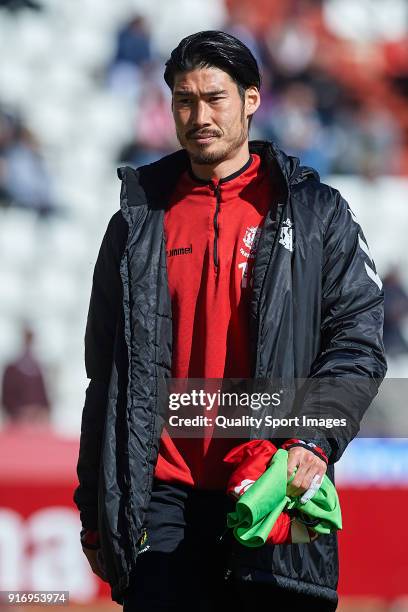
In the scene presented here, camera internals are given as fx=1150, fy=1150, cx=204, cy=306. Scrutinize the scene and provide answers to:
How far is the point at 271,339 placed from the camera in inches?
105

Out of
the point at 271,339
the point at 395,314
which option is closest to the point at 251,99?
the point at 271,339

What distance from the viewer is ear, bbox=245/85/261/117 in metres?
2.99

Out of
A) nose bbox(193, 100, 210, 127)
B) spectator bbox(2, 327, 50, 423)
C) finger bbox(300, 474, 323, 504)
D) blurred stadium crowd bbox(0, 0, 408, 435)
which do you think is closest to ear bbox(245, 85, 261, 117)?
nose bbox(193, 100, 210, 127)

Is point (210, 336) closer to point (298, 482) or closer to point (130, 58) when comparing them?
point (298, 482)

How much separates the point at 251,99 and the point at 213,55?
0.62ft

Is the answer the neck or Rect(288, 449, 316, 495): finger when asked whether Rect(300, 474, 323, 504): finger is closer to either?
Rect(288, 449, 316, 495): finger

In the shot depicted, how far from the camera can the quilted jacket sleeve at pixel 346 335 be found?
2.63 m

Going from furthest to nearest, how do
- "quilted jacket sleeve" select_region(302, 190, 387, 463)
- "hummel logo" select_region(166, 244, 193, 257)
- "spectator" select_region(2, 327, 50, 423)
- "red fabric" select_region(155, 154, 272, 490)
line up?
"spectator" select_region(2, 327, 50, 423), "hummel logo" select_region(166, 244, 193, 257), "red fabric" select_region(155, 154, 272, 490), "quilted jacket sleeve" select_region(302, 190, 387, 463)

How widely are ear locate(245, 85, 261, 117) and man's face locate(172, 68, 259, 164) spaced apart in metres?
0.07

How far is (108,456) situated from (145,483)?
0.11 metres

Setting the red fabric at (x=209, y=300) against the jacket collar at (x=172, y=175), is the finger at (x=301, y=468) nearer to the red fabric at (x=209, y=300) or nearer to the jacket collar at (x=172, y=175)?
the red fabric at (x=209, y=300)

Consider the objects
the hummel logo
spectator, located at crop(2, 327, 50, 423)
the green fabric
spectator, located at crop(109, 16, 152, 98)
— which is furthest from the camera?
spectator, located at crop(109, 16, 152, 98)

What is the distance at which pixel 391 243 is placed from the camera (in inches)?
414

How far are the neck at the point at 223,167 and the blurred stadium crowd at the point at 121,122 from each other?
20.9 feet
